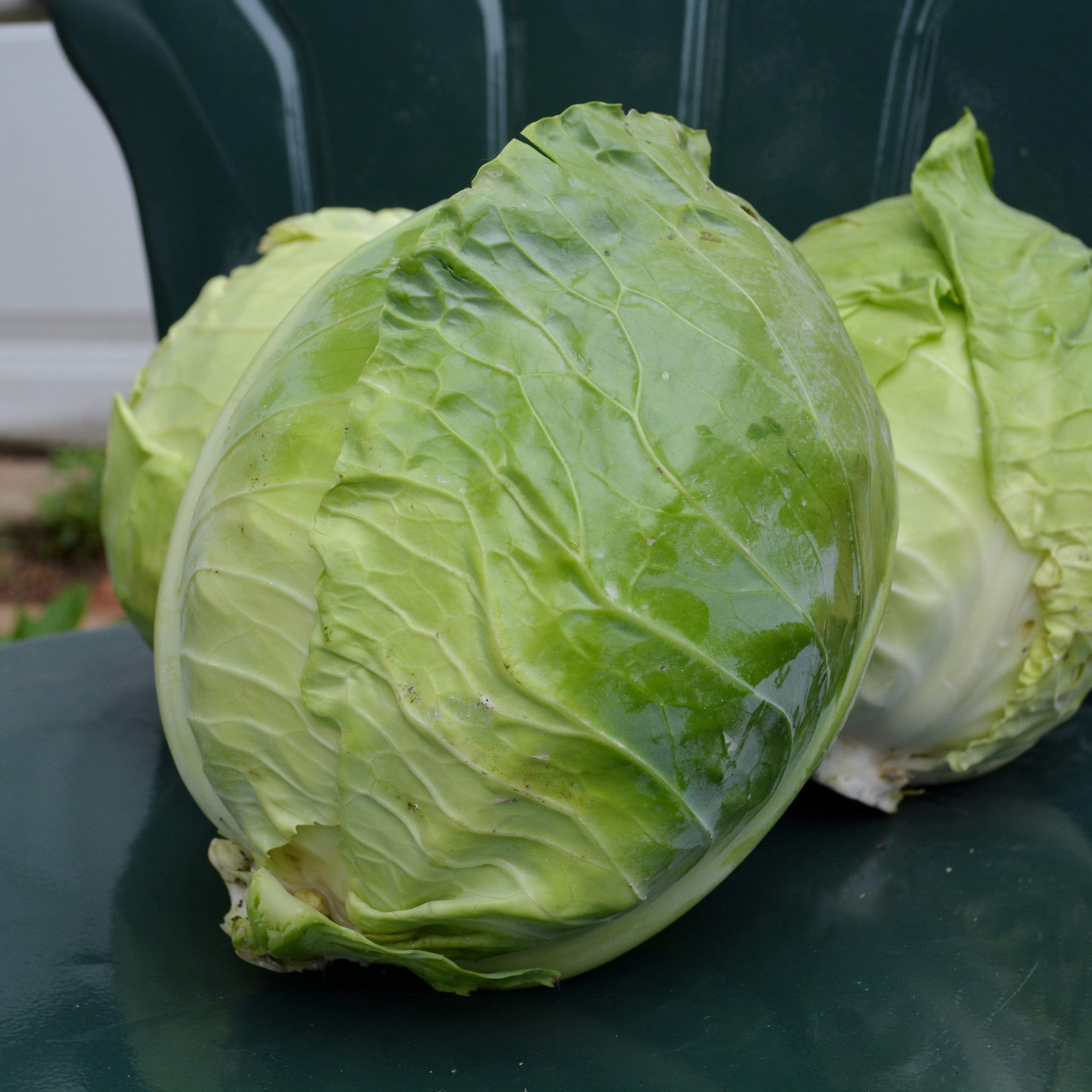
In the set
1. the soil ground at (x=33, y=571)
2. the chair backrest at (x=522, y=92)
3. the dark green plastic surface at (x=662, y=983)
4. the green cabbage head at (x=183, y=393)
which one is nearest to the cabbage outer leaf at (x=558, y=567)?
the dark green plastic surface at (x=662, y=983)

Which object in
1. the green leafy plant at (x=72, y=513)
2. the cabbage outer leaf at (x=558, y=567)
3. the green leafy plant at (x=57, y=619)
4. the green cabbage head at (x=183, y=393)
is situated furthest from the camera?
the green leafy plant at (x=72, y=513)

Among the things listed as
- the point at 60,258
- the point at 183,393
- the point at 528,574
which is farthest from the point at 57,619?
the point at 60,258

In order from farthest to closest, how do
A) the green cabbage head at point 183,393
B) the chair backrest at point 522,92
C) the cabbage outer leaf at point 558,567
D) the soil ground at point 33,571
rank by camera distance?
the soil ground at point 33,571 → the chair backrest at point 522,92 → the green cabbage head at point 183,393 → the cabbage outer leaf at point 558,567

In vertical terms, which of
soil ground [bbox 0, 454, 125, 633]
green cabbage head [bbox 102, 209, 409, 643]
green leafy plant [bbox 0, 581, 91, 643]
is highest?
green cabbage head [bbox 102, 209, 409, 643]

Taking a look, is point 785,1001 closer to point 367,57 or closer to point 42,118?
point 367,57

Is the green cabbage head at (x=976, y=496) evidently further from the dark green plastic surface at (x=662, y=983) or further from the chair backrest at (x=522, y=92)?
the chair backrest at (x=522, y=92)

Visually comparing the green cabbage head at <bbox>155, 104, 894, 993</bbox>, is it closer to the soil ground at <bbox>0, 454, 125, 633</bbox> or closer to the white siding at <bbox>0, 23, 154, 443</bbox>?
the soil ground at <bbox>0, 454, 125, 633</bbox>

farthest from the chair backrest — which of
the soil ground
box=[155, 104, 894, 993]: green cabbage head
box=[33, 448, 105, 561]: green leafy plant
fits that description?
box=[33, 448, 105, 561]: green leafy plant

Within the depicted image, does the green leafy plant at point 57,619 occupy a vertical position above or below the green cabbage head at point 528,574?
→ below
